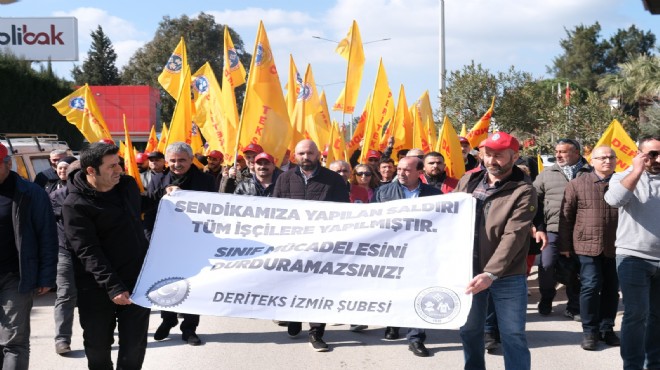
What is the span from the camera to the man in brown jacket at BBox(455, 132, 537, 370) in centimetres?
436

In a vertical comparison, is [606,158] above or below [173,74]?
below

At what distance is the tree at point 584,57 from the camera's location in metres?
86.1

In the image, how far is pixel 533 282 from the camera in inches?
383

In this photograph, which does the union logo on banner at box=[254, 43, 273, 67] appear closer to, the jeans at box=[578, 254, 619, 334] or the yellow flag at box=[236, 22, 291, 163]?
the yellow flag at box=[236, 22, 291, 163]

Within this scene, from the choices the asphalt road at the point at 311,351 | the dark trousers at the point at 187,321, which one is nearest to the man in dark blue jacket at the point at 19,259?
the asphalt road at the point at 311,351

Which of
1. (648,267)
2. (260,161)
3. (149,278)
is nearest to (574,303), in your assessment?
(648,267)

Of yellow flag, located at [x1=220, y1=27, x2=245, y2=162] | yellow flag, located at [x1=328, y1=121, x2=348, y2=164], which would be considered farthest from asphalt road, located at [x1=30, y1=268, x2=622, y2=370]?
yellow flag, located at [x1=328, y1=121, x2=348, y2=164]

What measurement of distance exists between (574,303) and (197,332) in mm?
4034

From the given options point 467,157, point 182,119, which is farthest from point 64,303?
point 467,157

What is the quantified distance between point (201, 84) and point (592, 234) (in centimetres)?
869

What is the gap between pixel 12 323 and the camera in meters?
4.48

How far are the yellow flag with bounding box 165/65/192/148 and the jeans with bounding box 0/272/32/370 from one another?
4877 mm

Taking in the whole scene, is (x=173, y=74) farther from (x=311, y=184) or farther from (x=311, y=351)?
(x=311, y=351)

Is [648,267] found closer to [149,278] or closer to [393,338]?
[393,338]
